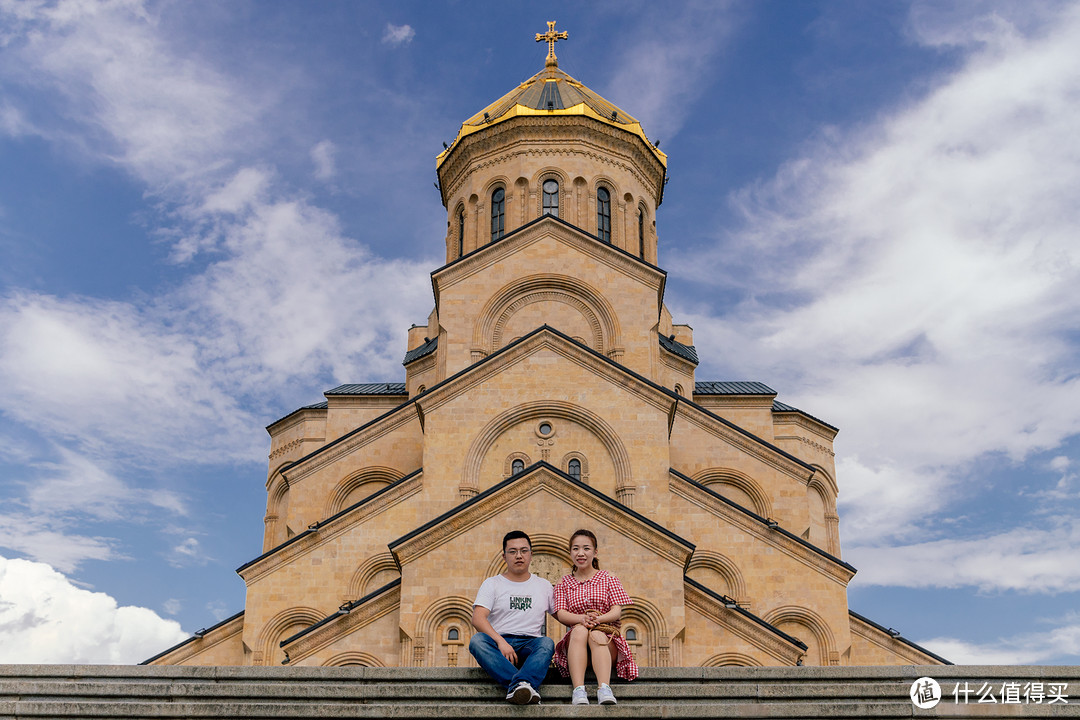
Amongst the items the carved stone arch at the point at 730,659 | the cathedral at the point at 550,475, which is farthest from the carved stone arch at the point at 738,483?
the carved stone arch at the point at 730,659

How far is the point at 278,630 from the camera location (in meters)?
20.3

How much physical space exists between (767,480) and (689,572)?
14.0ft

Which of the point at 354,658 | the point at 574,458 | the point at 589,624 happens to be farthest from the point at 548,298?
the point at 589,624

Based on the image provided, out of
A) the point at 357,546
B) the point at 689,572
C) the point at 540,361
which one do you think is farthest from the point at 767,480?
the point at 357,546

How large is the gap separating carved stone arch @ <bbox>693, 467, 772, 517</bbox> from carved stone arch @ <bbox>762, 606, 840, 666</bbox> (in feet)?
14.5

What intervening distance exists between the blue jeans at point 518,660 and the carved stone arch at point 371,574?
12.5m

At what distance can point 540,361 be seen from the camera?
21062 mm

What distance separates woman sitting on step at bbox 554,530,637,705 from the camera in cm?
812

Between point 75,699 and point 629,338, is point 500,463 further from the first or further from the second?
point 75,699

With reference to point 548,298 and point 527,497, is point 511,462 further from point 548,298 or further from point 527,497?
point 548,298

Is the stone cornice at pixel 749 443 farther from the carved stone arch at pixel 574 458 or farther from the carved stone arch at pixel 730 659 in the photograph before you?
the carved stone arch at pixel 730 659

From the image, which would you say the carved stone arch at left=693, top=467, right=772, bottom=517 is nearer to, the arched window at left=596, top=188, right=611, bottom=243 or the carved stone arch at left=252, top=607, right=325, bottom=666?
the arched window at left=596, top=188, right=611, bottom=243

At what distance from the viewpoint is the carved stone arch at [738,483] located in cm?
2447

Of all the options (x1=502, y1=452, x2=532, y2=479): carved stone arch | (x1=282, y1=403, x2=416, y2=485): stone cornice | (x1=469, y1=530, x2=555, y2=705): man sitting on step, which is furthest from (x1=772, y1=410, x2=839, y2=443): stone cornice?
(x1=469, y1=530, x2=555, y2=705): man sitting on step
